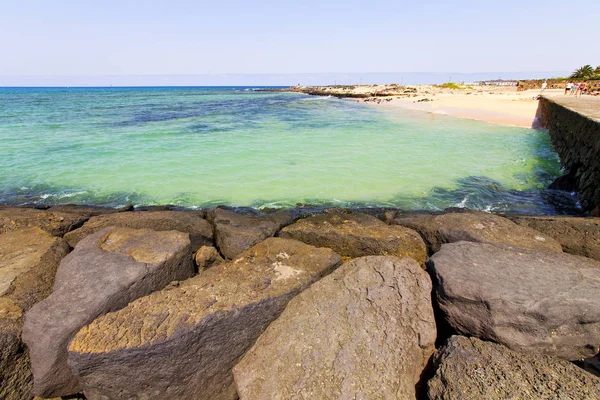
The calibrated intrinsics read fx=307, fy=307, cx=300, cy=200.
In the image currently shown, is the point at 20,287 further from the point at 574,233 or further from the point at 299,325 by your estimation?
the point at 574,233

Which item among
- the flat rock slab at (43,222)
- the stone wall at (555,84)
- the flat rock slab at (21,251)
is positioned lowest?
the flat rock slab at (43,222)

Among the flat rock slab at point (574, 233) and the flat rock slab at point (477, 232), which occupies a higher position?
the flat rock slab at point (477, 232)

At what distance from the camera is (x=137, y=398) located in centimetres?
257

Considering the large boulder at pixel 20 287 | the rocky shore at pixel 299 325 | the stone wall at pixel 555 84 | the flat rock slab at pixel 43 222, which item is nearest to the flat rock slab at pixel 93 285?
the rocky shore at pixel 299 325

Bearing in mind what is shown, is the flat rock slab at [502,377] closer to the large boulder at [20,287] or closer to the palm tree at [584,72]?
the large boulder at [20,287]

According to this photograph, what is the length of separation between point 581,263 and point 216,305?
3.74m

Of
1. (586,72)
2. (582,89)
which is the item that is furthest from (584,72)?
(582,89)

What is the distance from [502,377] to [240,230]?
3420 millimetres

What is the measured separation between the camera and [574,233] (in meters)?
4.26

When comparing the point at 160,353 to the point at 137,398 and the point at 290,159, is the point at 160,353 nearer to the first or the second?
the point at 137,398

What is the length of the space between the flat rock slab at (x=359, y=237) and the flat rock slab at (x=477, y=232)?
0.30m

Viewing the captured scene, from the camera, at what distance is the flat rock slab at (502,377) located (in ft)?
6.91

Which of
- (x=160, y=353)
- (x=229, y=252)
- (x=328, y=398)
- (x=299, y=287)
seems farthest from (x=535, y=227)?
(x=160, y=353)

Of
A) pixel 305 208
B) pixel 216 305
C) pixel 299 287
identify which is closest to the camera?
pixel 216 305
